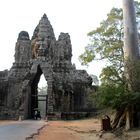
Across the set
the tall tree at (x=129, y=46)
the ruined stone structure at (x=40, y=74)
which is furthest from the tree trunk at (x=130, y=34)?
the ruined stone structure at (x=40, y=74)

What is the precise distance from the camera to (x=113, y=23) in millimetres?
26766

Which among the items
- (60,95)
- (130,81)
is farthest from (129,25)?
(60,95)

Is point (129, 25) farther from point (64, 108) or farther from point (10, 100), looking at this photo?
point (10, 100)

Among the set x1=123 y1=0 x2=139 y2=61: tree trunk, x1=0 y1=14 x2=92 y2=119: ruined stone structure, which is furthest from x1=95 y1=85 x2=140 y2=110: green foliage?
x1=0 y1=14 x2=92 y2=119: ruined stone structure

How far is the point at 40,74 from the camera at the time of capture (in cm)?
3681

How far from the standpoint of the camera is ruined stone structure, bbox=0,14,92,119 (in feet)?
107

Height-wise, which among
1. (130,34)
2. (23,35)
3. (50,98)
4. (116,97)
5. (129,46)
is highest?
(23,35)

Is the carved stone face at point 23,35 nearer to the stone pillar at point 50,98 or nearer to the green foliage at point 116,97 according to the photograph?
the stone pillar at point 50,98

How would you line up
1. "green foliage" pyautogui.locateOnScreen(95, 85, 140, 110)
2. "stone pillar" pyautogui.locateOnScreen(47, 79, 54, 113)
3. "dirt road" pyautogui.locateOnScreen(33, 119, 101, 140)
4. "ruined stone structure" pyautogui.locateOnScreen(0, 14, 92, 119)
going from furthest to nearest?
"ruined stone structure" pyautogui.locateOnScreen(0, 14, 92, 119) → "stone pillar" pyautogui.locateOnScreen(47, 79, 54, 113) → "dirt road" pyautogui.locateOnScreen(33, 119, 101, 140) → "green foliage" pyautogui.locateOnScreen(95, 85, 140, 110)

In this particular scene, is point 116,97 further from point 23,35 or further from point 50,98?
point 23,35

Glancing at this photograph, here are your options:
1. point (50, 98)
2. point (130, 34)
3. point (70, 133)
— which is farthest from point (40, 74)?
point (130, 34)

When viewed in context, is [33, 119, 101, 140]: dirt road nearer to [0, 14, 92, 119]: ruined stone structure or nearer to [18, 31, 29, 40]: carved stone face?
[0, 14, 92, 119]: ruined stone structure

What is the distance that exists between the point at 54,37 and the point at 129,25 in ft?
75.2

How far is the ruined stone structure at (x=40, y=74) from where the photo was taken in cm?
3250
